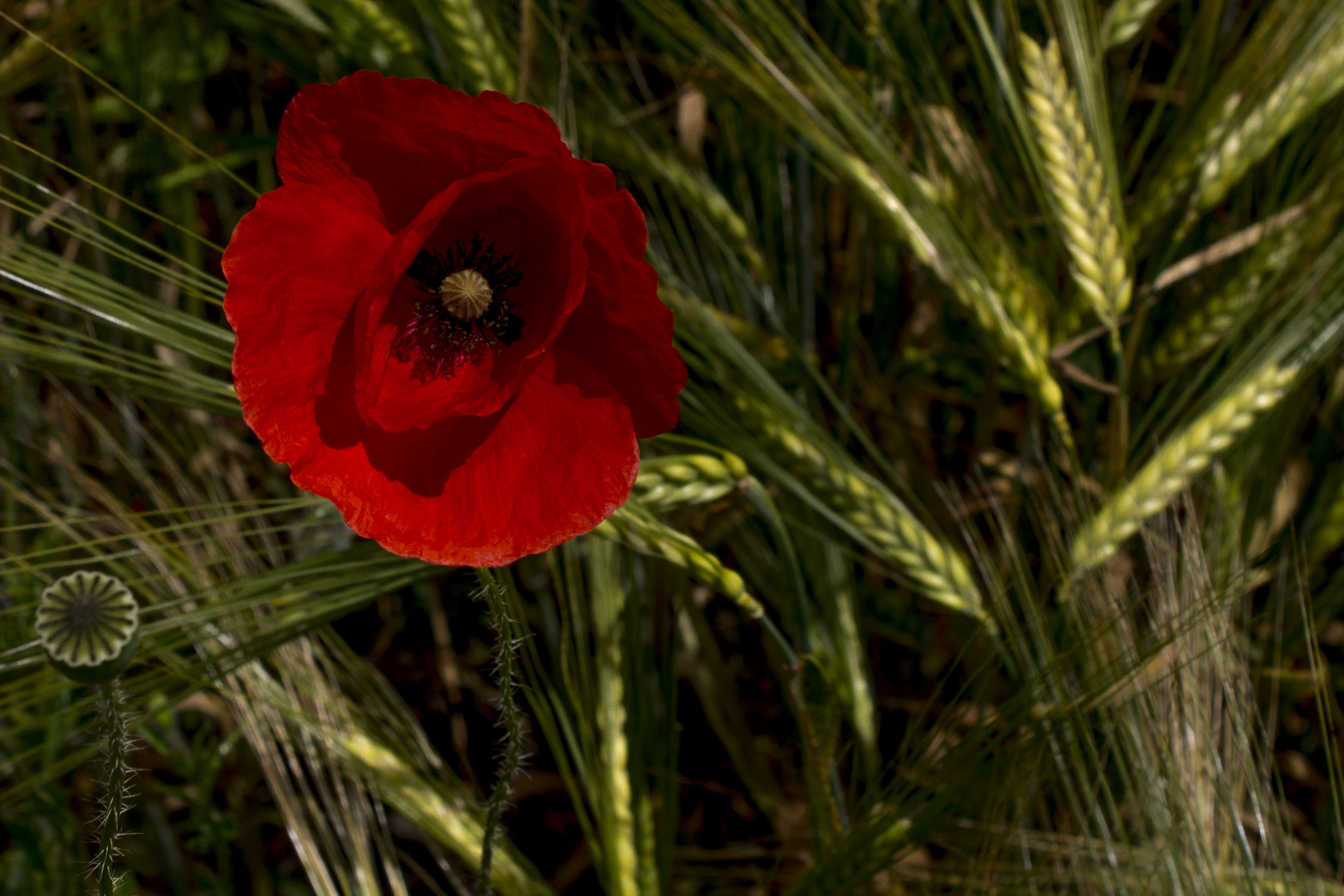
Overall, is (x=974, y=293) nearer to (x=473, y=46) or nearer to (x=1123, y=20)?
(x=1123, y=20)

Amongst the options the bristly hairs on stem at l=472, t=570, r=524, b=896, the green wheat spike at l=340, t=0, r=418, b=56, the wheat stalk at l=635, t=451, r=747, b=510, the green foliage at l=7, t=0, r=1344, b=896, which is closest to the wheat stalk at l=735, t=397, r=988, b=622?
the green foliage at l=7, t=0, r=1344, b=896

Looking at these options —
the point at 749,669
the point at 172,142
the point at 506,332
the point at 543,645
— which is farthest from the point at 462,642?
the point at 506,332

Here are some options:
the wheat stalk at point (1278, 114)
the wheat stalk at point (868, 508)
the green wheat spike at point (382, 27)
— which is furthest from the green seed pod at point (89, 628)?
the wheat stalk at point (1278, 114)

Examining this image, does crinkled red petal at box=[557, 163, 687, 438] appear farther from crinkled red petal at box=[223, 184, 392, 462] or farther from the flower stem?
the flower stem

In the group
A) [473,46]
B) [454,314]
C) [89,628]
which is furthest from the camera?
[473,46]

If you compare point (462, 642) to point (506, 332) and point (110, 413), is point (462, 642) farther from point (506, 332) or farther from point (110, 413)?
point (506, 332)

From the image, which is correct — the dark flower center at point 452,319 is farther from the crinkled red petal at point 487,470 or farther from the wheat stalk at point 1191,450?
the wheat stalk at point 1191,450

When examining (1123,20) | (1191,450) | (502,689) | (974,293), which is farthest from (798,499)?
(1123,20)
